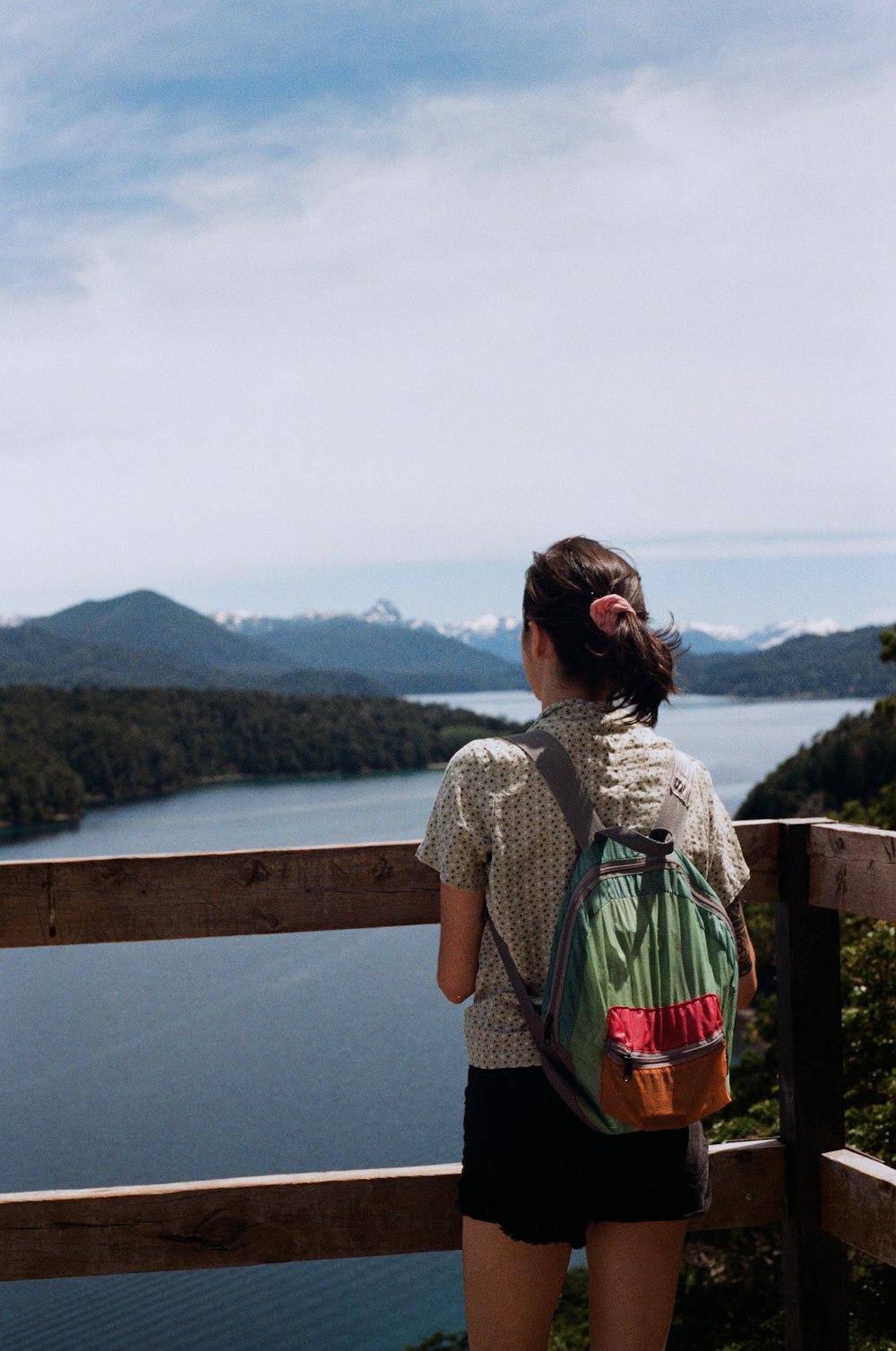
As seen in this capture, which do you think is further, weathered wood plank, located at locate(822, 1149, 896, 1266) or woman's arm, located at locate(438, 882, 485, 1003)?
weathered wood plank, located at locate(822, 1149, 896, 1266)

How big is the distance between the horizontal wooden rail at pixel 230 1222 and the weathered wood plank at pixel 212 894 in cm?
38

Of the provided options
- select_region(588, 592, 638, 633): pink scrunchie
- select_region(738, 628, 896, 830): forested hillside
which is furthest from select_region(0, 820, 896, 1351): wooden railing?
select_region(738, 628, 896, 830): forested hillside

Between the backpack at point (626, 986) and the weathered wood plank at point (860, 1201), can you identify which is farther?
the weathered wood plank at point (860, 1201)

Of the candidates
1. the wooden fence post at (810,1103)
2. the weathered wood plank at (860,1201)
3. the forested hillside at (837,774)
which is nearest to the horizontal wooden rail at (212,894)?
the wooden fence post at (810,1103)

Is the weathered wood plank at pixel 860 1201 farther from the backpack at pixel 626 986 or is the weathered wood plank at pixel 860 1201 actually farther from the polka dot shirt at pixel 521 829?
the polka dot shirt at pixel 521 829

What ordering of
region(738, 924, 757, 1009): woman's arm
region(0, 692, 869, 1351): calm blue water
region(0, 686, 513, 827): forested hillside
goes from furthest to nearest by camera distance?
region(0, 686, 513, 827): forested hillside < region(0, 692, 869, 1351): calm blue water < region(738, 924, 757, 1009): woman's arm

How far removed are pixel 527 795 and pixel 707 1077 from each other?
15.8 inches

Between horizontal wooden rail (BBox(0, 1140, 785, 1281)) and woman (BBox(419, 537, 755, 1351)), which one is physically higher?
woman (BBox(419, 537, 755, 1351))

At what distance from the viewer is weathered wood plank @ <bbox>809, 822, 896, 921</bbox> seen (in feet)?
6.01

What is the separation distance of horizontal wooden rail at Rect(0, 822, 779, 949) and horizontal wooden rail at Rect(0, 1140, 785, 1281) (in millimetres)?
384

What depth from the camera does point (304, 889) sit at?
Answer: 1.82m

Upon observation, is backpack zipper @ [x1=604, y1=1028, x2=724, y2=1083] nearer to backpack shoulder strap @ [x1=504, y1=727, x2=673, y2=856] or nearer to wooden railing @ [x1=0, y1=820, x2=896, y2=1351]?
backpack shoulder strap @ [x1=504, y1=727, x2=673, y2=856]

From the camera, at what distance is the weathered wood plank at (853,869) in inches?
72.2

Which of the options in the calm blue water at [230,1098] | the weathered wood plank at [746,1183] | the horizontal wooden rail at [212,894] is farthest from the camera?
the calm blue water at [230,1098]
